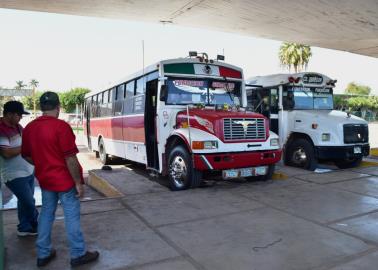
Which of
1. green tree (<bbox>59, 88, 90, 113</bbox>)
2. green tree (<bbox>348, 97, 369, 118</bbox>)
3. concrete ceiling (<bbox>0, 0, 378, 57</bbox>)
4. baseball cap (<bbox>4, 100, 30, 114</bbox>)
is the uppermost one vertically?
green tree (<bbox>59, 88, 90, 113</bbox>)

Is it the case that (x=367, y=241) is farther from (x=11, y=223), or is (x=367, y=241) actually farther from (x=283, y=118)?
(x=283, y=118)

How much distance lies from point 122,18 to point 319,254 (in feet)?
27.0

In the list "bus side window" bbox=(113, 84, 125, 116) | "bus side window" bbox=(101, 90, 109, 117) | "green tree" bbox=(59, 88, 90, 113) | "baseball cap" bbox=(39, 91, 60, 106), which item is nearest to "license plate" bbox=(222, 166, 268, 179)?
"baseball cap" bbox=(39, 91, 60, 106)

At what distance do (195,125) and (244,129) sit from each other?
Answer: 1.05m

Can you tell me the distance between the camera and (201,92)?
8.58 meters

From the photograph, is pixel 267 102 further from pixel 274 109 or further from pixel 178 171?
pixel 178 171

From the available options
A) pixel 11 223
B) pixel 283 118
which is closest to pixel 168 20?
pixel 283 118

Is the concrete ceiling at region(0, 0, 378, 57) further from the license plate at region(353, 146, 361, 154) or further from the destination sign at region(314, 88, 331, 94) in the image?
the license plate at region(353, 146, 361, 154)

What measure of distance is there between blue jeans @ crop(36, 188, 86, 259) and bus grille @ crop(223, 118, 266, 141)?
4167 millimetres

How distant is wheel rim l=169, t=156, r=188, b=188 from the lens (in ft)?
25.1

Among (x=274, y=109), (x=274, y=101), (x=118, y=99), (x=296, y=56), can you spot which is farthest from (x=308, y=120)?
(x=296, y=56)

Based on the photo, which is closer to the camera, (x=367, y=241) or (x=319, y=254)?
(x=319, y=254)

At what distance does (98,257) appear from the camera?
4109 mm

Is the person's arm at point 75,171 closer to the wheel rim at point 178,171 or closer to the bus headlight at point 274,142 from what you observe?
the wheel rim at point 178,171
